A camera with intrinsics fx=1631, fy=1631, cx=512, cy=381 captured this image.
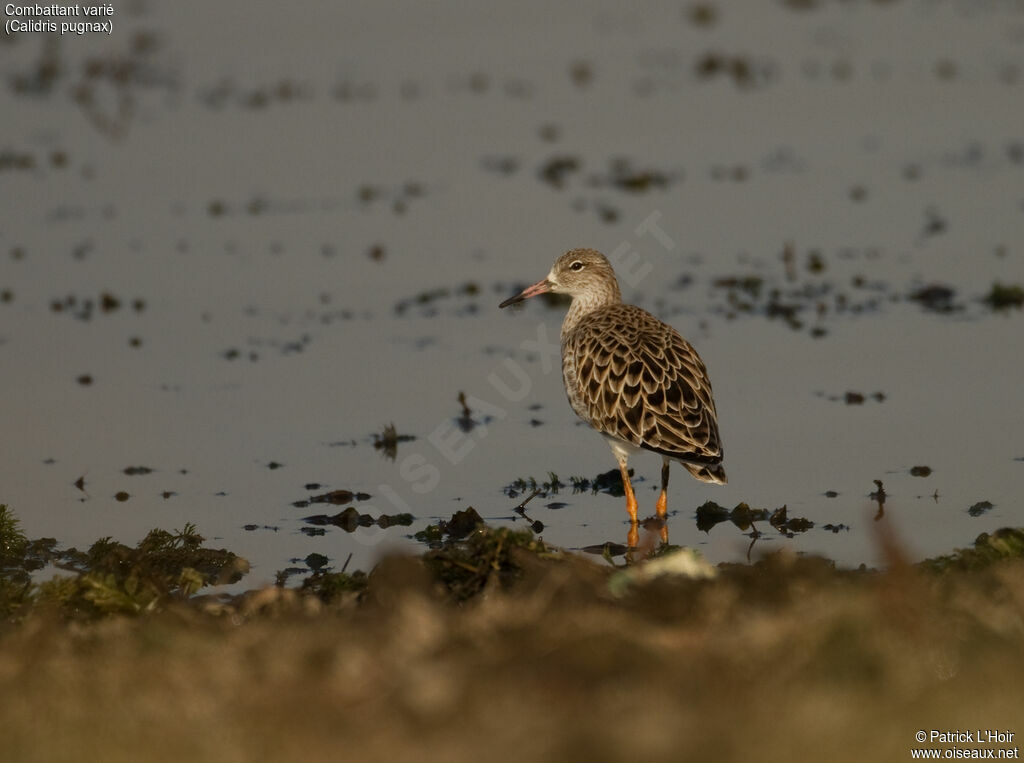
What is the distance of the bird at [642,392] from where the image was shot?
955 centimetres

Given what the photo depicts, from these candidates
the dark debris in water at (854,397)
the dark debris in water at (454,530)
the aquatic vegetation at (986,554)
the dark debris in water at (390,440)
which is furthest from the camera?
the dark debris in water at (854,397)

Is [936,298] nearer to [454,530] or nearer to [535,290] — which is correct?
[535,290]

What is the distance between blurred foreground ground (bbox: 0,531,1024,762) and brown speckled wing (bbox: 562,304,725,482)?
3.11 m

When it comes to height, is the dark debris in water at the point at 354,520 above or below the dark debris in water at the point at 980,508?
above

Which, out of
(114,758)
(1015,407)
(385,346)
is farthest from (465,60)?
(114,758)

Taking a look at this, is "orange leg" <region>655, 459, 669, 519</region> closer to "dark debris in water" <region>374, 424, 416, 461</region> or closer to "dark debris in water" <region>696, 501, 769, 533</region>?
"dark debris in water" <region>696, 501, 769, 533</region>

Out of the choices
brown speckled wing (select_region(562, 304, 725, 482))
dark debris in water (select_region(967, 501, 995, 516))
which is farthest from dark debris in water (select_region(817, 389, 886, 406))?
dark debris in water (select_region(967, 501, 995, 516))

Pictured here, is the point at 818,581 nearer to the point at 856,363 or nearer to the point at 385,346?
the point at 856,363

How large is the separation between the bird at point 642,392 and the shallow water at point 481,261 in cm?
52

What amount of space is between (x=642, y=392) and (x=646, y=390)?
0.03m

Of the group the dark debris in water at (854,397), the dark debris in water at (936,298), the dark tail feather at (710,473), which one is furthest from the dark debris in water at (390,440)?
the dark debris in water at (936,298)

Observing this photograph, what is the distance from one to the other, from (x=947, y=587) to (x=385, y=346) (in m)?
7.76

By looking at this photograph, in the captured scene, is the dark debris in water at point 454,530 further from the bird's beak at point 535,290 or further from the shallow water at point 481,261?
the bird's beak at point 535,290

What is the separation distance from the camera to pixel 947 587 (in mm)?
6383
